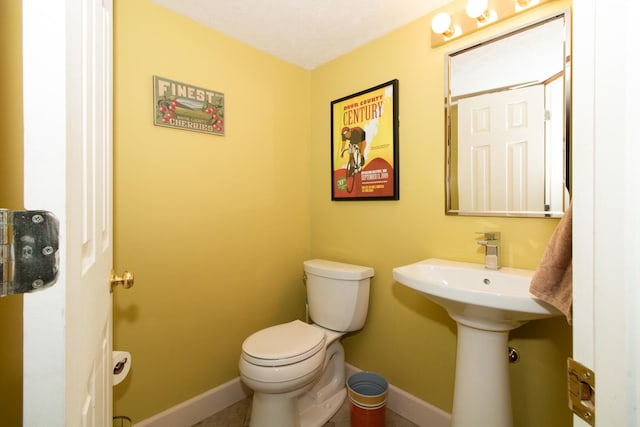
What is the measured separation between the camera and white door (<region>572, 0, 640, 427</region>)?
32cm

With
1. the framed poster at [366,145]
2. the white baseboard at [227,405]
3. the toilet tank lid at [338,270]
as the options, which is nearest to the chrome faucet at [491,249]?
the framed poster at [366,145]

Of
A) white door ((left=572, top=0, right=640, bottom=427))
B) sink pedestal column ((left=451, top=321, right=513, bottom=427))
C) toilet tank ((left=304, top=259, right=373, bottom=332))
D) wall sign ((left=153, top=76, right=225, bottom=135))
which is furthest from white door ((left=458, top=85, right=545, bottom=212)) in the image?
wall sign ((left=153, top=76, right=225, bottom=135))

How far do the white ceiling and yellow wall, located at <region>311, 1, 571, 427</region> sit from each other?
9cm

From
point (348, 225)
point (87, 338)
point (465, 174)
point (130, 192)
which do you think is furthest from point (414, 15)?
point (87, 338)

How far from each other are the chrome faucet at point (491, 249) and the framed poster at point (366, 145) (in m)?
0.51

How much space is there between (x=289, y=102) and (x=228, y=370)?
176 cm

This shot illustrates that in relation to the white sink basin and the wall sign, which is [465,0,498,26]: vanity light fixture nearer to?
the white sink basin

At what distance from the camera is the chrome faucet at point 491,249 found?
1230 millimetres

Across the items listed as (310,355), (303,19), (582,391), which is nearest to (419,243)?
(310,355)

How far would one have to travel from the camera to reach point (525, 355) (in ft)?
4.06

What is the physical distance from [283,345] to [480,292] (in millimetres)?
905

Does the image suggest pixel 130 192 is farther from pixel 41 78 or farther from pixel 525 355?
pixel 525 355

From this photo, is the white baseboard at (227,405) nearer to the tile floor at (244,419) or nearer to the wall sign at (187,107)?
the tile floor at (244,419)

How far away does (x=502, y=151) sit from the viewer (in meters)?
1.28
